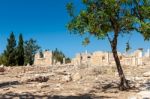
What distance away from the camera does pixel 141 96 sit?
1639 cm

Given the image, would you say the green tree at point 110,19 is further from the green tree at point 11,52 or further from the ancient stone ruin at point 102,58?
the green tree at point 11,52

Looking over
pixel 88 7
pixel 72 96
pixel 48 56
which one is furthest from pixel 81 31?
pixel 48 56

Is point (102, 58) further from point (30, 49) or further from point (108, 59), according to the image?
point (30, 49)

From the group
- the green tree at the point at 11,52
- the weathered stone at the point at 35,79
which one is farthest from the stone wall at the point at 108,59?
the weathered stone at the point at 35,79

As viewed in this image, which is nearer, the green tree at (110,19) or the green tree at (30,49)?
the green tree at (110,19)

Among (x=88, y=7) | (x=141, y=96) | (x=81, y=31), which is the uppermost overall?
(x=88, y=7)

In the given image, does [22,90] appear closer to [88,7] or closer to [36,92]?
[36,92]

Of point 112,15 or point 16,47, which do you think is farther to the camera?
point 16,47

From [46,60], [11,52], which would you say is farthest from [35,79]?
[11,52]

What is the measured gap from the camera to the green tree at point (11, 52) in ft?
220

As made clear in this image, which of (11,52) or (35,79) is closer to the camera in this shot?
(35,79)

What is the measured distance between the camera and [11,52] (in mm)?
67750

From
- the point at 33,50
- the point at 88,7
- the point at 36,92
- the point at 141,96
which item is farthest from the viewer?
the point at 33,50

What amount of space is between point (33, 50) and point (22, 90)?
228 ft
